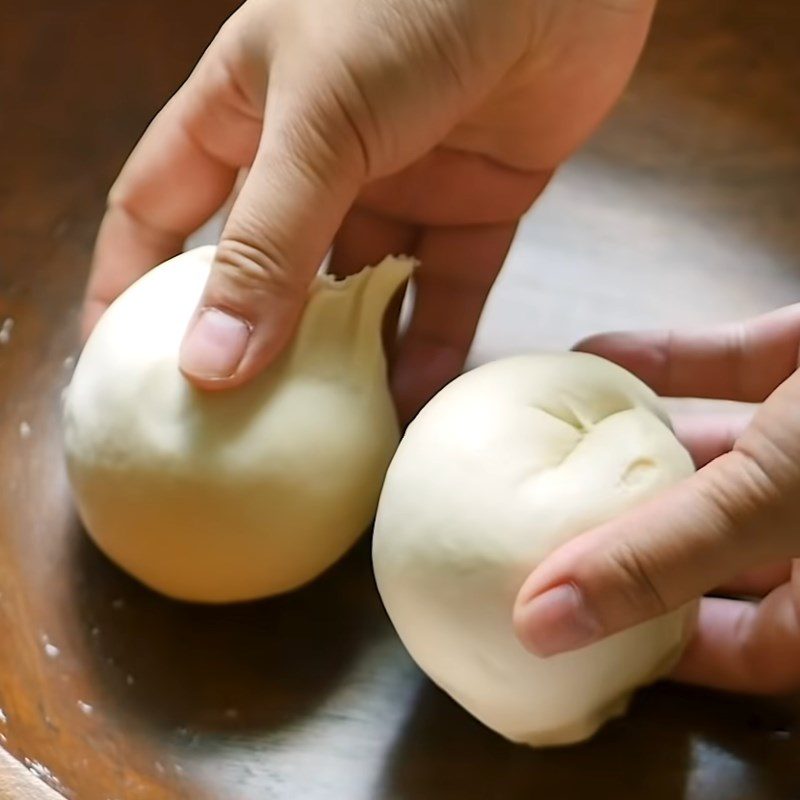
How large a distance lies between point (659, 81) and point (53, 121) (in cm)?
53

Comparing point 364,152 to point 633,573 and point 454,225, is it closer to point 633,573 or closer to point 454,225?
point 454,225

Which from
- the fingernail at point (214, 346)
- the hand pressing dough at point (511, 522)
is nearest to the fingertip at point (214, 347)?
the fingernail at point (214, 346)

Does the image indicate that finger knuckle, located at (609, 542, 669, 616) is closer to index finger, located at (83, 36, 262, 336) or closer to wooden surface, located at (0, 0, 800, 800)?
wooden surface, located at (0, 0, 800, 800)

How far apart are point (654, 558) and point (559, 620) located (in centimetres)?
5

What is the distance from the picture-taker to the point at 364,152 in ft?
2.26

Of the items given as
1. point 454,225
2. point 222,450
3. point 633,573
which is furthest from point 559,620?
point 454,225

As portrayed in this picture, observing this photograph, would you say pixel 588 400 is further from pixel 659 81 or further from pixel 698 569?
pixel 659 81

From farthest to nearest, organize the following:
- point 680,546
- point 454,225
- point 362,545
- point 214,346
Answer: point 454,225 < point 362,545 < point 214,346 < point 680,546

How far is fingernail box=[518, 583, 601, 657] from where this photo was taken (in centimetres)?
52

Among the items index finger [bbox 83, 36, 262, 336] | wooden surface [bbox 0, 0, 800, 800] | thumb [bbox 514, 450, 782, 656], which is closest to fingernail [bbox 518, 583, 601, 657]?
thumb [bbox 514, 450, 782, 656]

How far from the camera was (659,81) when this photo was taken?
1.06 metres

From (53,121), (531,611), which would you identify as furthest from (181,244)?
(531,611)

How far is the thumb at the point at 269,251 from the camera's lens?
633 mm

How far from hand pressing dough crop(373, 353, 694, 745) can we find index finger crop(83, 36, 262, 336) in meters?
0.27
